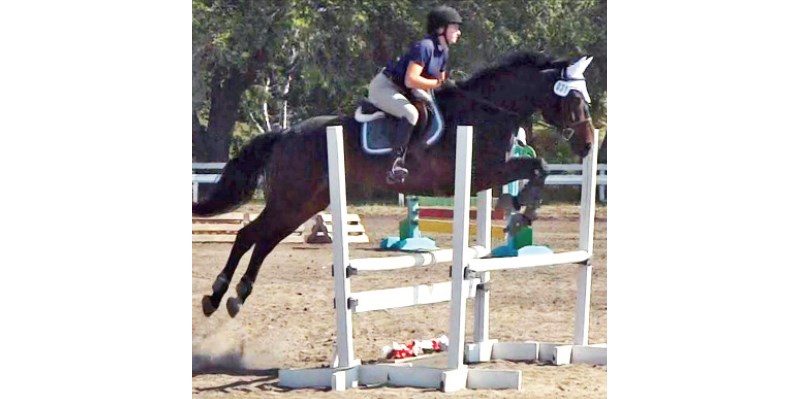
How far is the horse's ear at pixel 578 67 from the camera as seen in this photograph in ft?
18.0

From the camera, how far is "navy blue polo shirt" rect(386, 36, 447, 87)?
5.41 metres

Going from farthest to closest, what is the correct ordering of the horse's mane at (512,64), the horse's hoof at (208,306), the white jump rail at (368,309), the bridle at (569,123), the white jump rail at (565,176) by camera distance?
the white jump rail at (565,176)
the horse's hoof at (208,306)
the horse's mane at (512,64)
the bridle at (569,123)
the white jump rail at (368,309)

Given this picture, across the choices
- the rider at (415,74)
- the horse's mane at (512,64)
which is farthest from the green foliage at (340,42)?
the rider at (415,74)

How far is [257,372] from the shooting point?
5.62m

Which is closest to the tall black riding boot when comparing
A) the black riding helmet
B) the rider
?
the rider

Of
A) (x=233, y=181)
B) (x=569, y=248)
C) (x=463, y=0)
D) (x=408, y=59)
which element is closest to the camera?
(x=408, y=59)

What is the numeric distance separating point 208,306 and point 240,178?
0.59 meters

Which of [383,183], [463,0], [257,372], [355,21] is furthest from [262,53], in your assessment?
[257,372]

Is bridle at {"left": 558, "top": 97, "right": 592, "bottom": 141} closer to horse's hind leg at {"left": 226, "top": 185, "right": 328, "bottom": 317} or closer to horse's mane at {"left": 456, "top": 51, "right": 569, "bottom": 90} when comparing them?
horse's mane at {"left": 456, "top": 51, "right": 569, "bottom": 90}

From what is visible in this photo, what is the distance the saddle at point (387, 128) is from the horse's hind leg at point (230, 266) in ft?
2.37

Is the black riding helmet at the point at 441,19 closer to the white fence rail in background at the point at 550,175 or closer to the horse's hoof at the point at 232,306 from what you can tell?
the white fence rail in background at the point at 550,175

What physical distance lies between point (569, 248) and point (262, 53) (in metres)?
2.07

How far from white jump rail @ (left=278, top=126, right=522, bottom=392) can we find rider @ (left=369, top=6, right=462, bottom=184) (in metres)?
0.41
